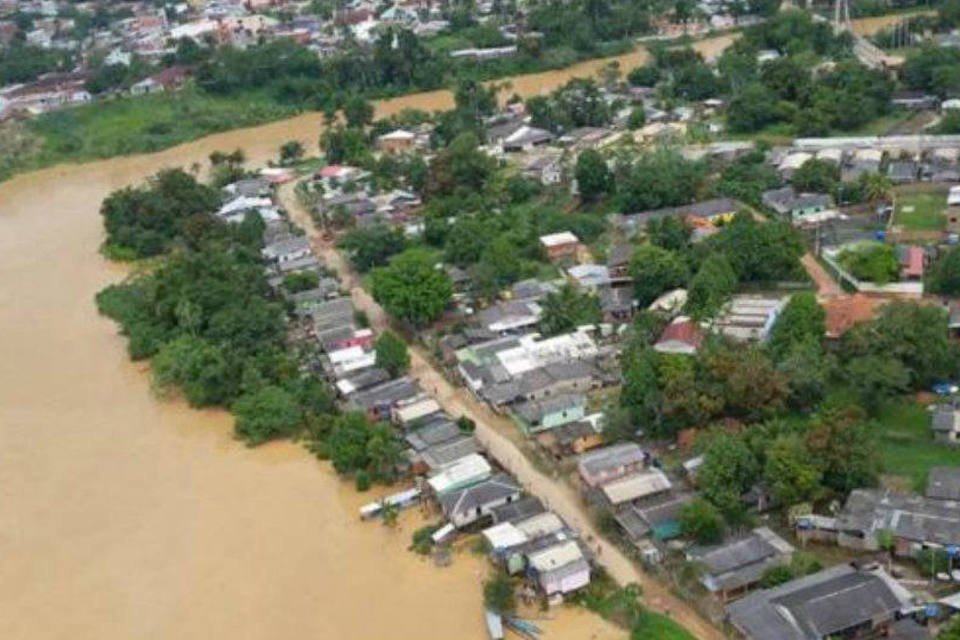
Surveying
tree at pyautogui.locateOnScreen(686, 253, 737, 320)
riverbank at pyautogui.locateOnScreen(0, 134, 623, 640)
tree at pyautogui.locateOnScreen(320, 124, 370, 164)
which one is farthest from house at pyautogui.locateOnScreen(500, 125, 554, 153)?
riverbank at pyautogui.locateOnScreen(0, 134, 623, 640)

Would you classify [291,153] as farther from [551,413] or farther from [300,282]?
[551,413]

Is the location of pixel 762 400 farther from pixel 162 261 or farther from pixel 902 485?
pixel 162 261

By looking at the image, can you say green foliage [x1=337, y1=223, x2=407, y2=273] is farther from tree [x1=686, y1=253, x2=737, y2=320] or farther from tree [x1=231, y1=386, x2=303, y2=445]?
tree [x1=686, y1=253, x2=737, y2=320]

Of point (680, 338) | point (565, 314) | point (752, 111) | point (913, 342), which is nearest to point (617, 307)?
point (565, 314)

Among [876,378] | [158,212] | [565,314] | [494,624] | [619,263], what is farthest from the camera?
[158,212]

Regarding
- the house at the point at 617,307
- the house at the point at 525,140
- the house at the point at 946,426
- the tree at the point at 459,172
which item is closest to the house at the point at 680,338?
the house at the point at 617,307

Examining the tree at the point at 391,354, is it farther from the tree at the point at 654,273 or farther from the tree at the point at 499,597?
the tree at the point at 499,597
